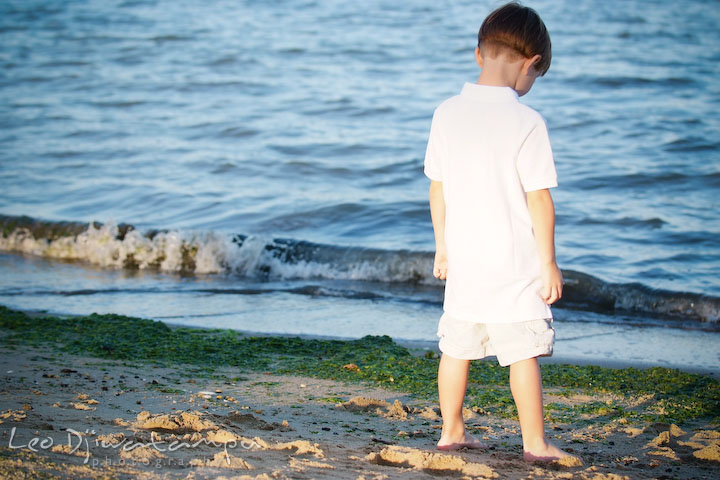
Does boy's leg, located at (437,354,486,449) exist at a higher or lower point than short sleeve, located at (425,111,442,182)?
lower

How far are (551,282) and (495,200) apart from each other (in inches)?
12.8

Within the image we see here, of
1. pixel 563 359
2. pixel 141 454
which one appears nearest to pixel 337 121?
pixel 563 359

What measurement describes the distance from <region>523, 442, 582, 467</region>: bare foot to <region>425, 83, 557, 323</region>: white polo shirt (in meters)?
0.45

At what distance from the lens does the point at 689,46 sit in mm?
15828

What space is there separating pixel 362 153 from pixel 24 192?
14.8 feet

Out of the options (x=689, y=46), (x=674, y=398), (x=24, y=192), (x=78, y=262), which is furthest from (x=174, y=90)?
(x=674, y=398)

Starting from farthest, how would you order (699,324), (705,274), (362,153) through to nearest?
(362,153) < (705,274) < (699,324)

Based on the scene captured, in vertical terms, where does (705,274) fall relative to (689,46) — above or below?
below

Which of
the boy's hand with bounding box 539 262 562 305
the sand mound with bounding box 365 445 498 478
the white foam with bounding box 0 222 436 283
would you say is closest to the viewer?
the sand mound with bounding box 365 445 498 478

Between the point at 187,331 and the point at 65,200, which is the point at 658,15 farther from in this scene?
the point at 187,331

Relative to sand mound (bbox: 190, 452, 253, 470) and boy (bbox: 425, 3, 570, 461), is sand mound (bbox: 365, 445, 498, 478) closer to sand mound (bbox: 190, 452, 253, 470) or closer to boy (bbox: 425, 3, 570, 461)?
boy (bbox: 425, 3, 570, 461)

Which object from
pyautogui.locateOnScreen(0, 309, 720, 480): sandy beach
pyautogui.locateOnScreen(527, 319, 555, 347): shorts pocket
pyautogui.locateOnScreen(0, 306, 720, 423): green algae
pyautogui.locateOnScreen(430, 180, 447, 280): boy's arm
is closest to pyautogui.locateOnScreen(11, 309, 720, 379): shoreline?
pyautogui.locateOnScreen(0, 306, 720, 423): green algae

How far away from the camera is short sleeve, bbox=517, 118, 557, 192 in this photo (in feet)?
8.41

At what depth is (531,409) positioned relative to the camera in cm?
268
